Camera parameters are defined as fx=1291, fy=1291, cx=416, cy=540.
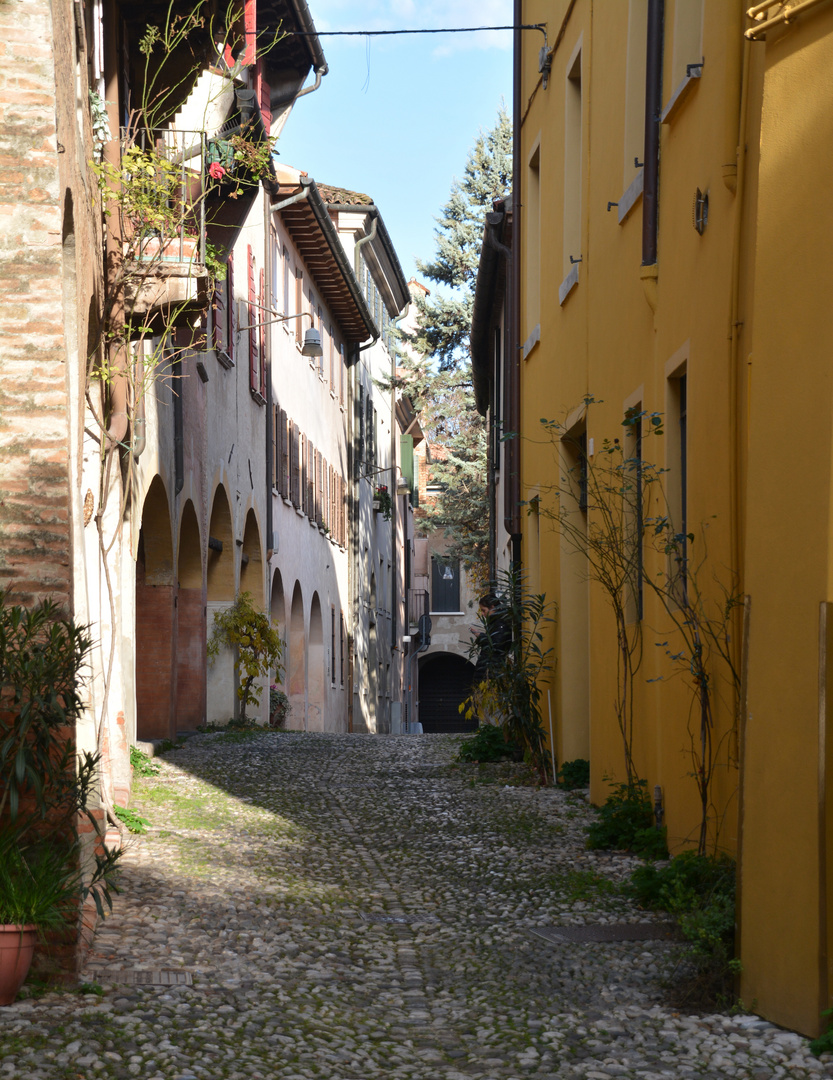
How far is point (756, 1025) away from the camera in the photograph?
14.7 ft

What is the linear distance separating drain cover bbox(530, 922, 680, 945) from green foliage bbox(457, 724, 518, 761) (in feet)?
21.3

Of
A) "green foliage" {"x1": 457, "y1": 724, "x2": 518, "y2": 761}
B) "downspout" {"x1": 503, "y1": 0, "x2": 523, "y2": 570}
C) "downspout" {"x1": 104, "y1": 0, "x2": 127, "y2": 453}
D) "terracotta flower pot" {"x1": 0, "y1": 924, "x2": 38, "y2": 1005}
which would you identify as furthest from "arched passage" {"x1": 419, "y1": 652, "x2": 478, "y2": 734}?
"terracotta flower pot" {"x1": 0, "y1": 924, "x2": 38, "y2": 1005}

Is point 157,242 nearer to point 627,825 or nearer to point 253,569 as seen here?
point 627,825

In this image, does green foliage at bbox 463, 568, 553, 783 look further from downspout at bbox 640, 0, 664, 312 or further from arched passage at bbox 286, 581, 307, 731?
arched passage at bbox 286, 581, 307, 731

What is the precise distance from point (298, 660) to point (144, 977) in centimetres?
1797

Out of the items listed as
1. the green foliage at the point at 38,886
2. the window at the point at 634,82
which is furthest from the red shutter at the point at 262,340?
the green foliage at the point at 38,886

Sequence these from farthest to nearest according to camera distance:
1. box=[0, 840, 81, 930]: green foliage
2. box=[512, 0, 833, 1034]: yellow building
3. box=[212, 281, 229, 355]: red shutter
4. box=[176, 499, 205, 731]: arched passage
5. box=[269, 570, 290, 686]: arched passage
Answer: box=[269, 570, 290, 686]: arched passage
box=[212, 281, 229, 355]: red shutter
box=[176, 499, 205, 731]: arched passage
box=[0, 840, 81, 930]: green foliage
box=[512, 0, 833, 1034]: yellow building

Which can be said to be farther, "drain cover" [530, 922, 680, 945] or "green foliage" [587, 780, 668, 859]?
"green foliage" [587, 780, 668, 859]

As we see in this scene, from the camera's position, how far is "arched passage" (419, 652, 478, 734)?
→ 46.1m

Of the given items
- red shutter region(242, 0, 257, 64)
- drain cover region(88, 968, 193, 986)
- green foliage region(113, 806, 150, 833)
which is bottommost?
green foliage region(113, 806, 150, 833)

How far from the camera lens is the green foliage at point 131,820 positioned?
8.30 metres

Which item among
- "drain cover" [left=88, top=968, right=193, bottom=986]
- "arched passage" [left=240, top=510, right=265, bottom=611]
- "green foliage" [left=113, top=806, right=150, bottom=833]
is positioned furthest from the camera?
"arched passage" [left=240, top=510, right=265, bottom=611]

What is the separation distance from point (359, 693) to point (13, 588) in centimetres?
2452

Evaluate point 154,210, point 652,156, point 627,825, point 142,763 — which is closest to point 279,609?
point 142,763
